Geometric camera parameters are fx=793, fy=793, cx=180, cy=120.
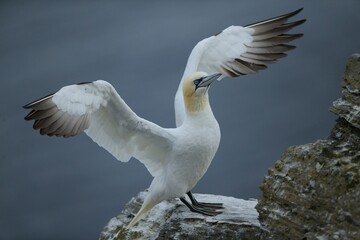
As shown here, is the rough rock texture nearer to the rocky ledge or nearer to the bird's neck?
the rocky ledge

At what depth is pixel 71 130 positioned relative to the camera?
6.91 meters

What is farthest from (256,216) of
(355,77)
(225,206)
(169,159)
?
(355,77)

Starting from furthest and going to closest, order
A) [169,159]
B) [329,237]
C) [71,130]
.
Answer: [169,159] < [71,130] < [329,237]

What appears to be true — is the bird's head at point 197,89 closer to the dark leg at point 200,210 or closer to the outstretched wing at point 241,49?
the outstretched wing at point 241,49

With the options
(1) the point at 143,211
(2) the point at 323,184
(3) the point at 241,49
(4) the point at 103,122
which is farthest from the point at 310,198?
(3) the point at 241,49

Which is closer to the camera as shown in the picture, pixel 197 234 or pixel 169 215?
pixel 197 234

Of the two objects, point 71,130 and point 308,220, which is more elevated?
point 71,130

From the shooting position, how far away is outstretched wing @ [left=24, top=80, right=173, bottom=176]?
6863 mm

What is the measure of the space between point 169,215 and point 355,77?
2.29m

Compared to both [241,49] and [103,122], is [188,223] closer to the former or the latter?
[103,122]

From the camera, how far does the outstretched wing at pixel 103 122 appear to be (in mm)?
6863

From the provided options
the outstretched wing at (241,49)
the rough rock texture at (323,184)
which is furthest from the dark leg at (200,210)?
the outstretched wing at (241,49)

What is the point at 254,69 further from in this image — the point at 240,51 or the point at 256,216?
the point at 256,216

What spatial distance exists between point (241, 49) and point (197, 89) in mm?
1274
